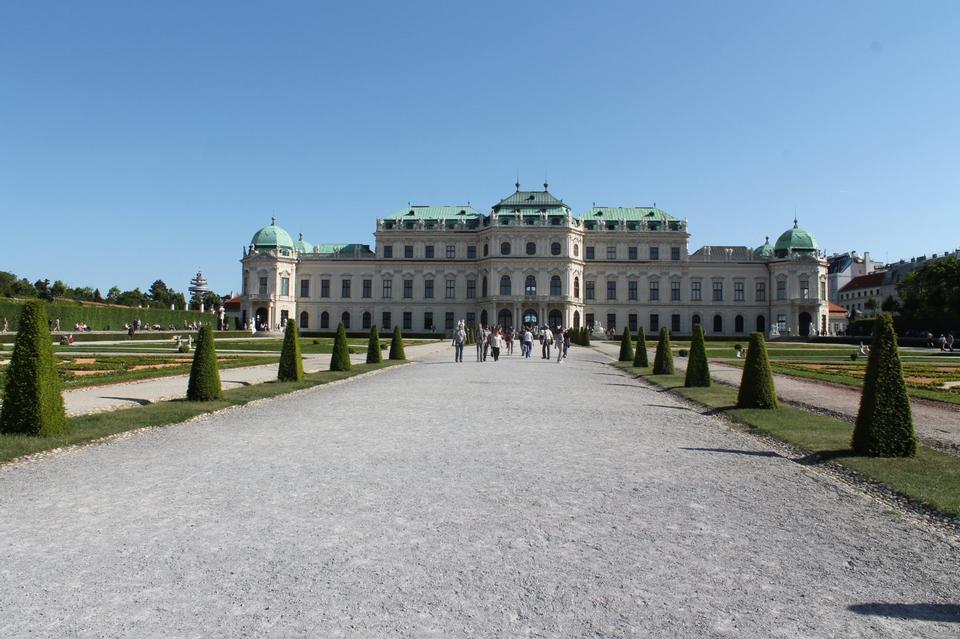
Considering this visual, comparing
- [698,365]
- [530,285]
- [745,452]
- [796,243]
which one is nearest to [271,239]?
[530,285]

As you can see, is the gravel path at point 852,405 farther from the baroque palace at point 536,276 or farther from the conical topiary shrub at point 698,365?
the baroque palace at point 536,276

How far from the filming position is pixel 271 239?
81188mm

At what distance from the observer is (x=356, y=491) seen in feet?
21.5

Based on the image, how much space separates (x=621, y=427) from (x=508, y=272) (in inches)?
2640

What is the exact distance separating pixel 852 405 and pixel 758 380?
2345 millimetres

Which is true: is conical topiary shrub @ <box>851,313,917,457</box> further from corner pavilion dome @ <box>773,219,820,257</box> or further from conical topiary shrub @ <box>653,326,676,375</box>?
corner pavilion dome @ <box>773,219,820,257</box>

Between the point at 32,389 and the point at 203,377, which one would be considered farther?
the point at 203,377

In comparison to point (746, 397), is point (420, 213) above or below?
above

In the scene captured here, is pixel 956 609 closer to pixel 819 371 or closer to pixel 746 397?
pixel 746 397

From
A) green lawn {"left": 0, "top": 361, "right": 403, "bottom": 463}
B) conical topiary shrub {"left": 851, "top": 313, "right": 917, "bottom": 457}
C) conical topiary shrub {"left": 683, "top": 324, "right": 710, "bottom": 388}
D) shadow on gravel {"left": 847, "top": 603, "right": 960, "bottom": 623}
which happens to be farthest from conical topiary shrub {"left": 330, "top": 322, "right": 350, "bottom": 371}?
shadow on gravel {"left": 847, "top": 603, "right": 960, "bottom": 623}

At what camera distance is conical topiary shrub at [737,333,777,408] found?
13289 millimetres

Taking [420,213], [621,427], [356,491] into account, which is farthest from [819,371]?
[420,213]

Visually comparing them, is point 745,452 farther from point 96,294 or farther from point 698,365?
point 96,294

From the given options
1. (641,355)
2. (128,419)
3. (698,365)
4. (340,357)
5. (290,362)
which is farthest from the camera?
(641,355)
